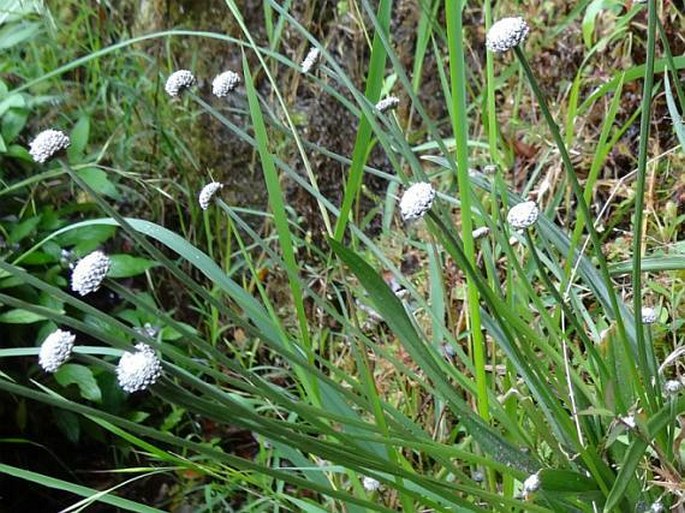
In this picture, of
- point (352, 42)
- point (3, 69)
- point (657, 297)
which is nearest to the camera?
point (657, 297)

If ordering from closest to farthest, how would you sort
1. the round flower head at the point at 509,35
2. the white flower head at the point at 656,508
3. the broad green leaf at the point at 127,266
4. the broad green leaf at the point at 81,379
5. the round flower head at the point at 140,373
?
the round flower head at the point at 140,373, the round flower head at the point at 509,35, the white flower head at the point at 656,508, the broad green leaf at the point at 81,379, the broad green leaf at the point at 127,266

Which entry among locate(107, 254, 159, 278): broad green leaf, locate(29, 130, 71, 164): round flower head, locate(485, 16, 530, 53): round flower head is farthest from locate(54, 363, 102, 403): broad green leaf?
locate(485, 16, 530, 53): round flower head

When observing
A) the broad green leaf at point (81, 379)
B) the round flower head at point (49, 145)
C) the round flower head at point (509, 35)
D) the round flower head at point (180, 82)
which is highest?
the round flower head at point (509, 35)

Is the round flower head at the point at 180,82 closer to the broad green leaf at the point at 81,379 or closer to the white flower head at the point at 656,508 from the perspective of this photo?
the white flower head at the point at 656,508

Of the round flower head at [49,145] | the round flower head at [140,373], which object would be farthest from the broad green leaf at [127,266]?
the round flower head at [140,373]

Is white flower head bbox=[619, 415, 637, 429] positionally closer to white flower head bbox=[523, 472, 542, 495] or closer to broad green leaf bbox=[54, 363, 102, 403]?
white flower head bbox=[523, 472, 542, 495]

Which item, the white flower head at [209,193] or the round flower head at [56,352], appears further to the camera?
the white flower head at [209,193]

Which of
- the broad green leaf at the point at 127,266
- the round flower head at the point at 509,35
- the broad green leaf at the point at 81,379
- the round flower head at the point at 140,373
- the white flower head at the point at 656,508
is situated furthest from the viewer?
the broad green leaf at the point at 127,266

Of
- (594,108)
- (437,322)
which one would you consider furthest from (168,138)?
(437,322)

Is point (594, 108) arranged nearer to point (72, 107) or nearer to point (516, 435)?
point (516, 435)
